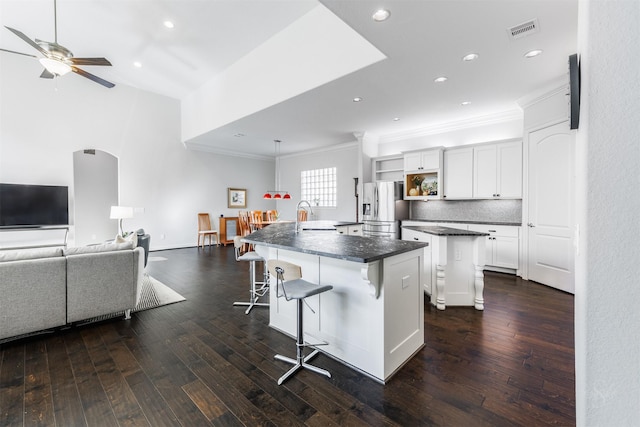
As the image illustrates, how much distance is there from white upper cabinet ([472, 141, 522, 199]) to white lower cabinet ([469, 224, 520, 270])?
1.97 ft

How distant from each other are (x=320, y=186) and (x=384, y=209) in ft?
10.2

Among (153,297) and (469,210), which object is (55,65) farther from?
(469,210)

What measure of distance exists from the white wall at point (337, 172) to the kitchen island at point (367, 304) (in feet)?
18.7

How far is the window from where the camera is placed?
335 inches

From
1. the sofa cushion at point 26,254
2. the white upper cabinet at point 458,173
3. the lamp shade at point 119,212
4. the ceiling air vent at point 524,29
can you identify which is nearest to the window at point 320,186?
the white upper cabinet at point 458,173

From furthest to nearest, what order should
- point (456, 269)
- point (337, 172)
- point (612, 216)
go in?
point (337, 172) → point (456, 269) → point (612, 216)

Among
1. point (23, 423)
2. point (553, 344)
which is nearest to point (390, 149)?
point (553, 344)

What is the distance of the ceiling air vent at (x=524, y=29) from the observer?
2643 millimetres

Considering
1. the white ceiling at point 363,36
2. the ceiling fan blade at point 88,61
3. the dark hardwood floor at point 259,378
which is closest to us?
the dark hardwood floor at point 259,378

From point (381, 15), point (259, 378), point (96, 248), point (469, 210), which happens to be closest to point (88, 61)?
point (96, 248)

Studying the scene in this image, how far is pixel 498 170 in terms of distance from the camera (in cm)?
495

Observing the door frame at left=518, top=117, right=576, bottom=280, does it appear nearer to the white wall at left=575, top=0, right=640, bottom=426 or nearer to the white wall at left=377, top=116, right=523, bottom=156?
the white wall at left=377, top=116, right=523, bottom=156

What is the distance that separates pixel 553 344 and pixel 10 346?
4810 mm

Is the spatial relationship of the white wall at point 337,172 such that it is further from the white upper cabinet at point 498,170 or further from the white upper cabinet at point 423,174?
the white upper cabinet at point 498,170
